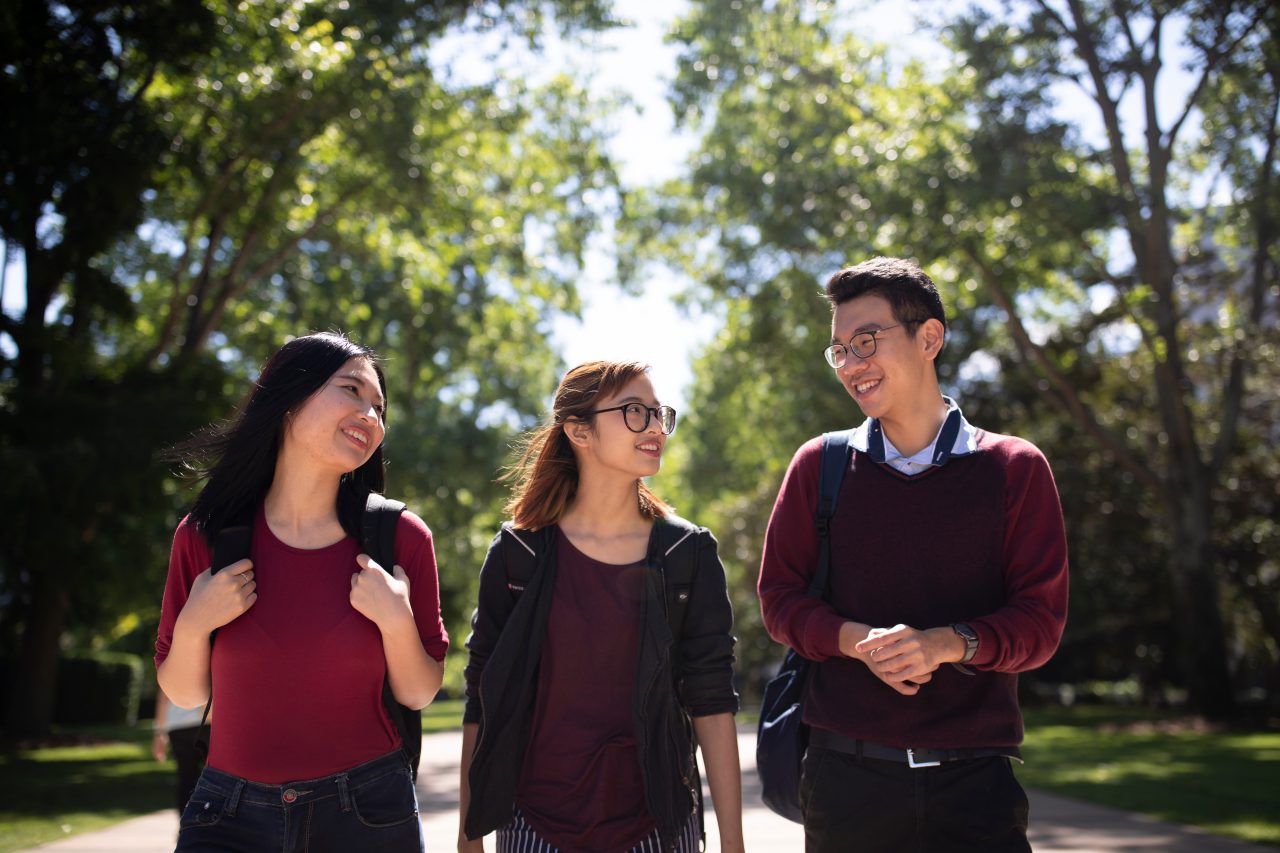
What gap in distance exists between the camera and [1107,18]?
19234mm

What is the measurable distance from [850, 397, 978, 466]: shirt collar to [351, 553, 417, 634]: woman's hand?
1.40 m

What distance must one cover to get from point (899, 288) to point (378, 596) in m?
1.72

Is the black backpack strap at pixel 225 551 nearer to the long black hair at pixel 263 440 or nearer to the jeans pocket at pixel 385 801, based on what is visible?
the long black hair at pixel 263 440

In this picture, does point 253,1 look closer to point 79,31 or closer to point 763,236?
point 79,31

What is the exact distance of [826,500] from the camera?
378 cm

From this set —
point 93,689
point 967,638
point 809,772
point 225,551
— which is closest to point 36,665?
point 93,689

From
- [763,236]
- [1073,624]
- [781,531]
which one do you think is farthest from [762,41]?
[781,531]

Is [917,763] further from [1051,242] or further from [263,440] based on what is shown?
[1051,242]

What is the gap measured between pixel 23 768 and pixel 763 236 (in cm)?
1356

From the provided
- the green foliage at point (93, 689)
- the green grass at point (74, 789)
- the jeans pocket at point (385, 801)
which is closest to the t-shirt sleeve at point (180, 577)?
the jeans pocket at point (385, 801)

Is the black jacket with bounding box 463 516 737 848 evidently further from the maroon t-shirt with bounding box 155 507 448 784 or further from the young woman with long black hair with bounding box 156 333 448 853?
the maroon t-shirt with bounding box 155 507 448 784

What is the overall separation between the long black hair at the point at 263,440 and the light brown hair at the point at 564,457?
0.58 meters

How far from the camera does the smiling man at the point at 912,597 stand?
341cm

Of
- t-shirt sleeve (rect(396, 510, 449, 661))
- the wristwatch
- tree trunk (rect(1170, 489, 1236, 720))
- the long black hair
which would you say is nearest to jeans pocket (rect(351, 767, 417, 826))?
t-shirt sleeve (rect(396, 510, 449, 661))
